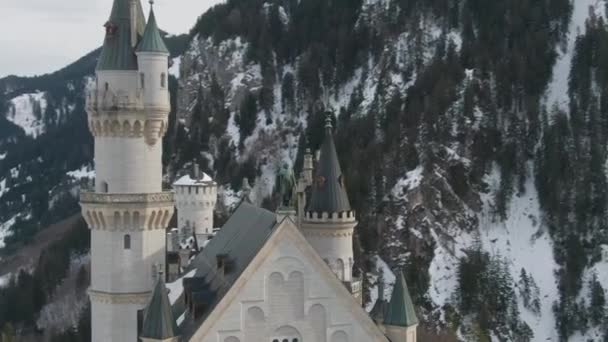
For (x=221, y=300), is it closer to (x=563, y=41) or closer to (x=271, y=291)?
(x=271, y=291)

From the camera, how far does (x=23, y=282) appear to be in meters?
115

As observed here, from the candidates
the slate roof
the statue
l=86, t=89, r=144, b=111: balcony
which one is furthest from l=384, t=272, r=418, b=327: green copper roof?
l=86, t=89, r=144, b=111: balcony

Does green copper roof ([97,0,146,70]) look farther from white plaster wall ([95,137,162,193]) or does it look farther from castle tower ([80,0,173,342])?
white plaster wall ([95,137,162,193])

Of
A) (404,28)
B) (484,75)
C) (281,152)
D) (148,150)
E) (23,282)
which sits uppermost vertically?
(404,28)

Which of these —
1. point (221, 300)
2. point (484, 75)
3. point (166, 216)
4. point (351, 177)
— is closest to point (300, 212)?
point (166, 216)

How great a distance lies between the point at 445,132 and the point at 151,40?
7531 cm

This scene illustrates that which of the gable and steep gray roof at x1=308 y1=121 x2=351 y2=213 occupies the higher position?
steep gray roof at x1=308 y1=121 x2=351 y2=213

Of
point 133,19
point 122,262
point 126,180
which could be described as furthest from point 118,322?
point 133,19

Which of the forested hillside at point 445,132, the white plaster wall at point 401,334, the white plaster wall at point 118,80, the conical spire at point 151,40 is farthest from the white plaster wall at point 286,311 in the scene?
the forested hillside at point 445,132

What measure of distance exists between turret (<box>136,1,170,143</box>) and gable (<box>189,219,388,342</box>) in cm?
962

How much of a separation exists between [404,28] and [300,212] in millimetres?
94319

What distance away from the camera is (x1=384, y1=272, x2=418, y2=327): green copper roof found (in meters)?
31.3

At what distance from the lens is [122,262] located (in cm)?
3506

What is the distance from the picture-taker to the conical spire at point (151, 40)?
115 ft
